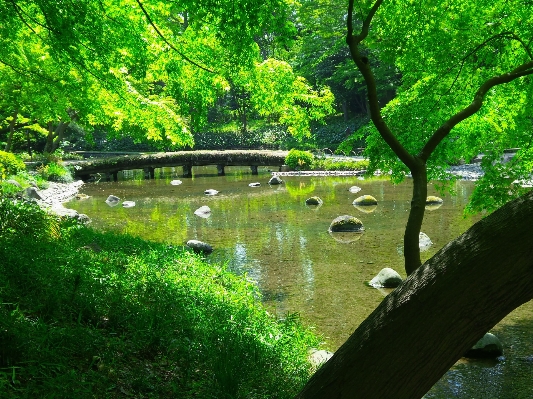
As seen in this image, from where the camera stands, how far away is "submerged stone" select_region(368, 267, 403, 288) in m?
9.03

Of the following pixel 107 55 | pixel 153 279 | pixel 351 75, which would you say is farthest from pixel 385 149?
pixel 351 75

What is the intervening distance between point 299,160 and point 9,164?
16264mm

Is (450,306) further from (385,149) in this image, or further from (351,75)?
(351,75)

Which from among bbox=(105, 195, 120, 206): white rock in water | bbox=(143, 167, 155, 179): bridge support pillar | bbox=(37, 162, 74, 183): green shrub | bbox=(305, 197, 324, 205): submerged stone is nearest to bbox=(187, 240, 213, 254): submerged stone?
→ bbox=(305, 197, 324, 205): submerged stone

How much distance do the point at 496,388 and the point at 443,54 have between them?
12.7 ft

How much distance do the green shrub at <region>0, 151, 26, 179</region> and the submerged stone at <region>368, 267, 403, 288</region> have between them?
10541 mm

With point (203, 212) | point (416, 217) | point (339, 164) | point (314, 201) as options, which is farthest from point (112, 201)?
point (416, 217)

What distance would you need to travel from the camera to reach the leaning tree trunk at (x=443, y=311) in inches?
78.1

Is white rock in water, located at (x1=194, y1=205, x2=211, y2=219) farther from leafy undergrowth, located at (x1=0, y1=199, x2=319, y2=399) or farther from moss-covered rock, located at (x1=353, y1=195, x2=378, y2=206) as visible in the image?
leafy undergrowth, located at (x1=0, y1=199, x2=319, y2=399)

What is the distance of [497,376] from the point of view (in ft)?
19.1

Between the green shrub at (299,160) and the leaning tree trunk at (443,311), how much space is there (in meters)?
27.5

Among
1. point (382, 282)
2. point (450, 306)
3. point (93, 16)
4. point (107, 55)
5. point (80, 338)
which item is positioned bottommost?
point (382, 282)

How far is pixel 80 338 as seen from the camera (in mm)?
4004

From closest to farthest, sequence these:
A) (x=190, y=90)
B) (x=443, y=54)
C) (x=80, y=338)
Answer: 1. (x=80, y=338)
2. (x=443, y=54)
3. (x=190, y=90)
